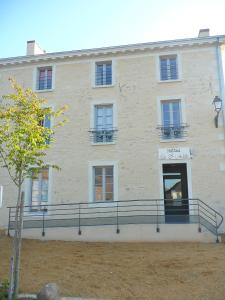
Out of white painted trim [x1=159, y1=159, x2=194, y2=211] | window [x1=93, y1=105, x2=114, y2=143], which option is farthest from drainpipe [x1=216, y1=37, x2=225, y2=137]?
window [x1=93, y1=105, x2=114, y2=143]

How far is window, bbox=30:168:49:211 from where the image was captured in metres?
14.0

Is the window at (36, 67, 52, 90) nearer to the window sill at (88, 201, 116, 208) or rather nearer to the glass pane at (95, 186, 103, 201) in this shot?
the glass pane at (95, 186, 103, 201)

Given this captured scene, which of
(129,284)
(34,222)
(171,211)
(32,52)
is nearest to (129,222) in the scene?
→ (171,211)

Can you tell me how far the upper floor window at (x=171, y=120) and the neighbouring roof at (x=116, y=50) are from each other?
2610 millimetres

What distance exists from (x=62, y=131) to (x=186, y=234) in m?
6.86

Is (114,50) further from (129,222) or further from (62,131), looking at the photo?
(129,222)

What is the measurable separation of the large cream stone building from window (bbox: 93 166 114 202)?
4 centimetres

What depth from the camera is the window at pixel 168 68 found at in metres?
14.7

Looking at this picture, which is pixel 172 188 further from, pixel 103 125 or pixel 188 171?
pixel 103 125

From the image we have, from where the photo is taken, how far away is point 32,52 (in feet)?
53.1

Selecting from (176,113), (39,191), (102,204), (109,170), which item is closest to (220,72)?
(176,113)

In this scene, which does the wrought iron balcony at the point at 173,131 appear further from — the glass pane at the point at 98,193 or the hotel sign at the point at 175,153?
the glass pane at the point at 98,193

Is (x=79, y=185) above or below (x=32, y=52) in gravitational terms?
below

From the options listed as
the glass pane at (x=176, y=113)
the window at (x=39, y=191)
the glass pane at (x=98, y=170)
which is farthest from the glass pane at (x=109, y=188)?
the glass pane at (x=176, y=113)
